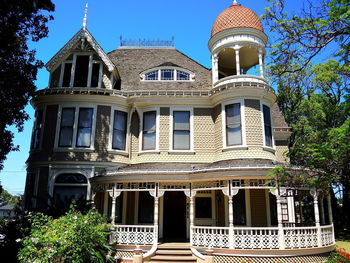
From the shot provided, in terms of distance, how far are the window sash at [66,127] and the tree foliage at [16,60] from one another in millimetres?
2537

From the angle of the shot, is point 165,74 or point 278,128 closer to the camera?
point 165,74

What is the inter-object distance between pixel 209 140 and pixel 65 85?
31.4ft

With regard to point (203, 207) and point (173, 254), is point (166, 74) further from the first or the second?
point (173, 254)

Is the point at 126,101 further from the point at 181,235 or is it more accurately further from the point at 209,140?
the point at 181,235

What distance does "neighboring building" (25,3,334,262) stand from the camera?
15.0 m

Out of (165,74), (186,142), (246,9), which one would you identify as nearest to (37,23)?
(165,74)

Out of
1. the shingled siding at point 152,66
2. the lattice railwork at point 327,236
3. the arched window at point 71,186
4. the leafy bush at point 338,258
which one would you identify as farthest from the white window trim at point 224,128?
the arched window at point 71,186

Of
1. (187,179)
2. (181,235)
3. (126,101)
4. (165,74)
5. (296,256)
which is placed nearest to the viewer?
(296,256)

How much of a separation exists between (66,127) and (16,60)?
456cm

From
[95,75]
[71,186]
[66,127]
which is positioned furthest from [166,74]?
[71,186]

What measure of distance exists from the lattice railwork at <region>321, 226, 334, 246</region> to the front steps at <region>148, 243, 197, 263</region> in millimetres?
5901

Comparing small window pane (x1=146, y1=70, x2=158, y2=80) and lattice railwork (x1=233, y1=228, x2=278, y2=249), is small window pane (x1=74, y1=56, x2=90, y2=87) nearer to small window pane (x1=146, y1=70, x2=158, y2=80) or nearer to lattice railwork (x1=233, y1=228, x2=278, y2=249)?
small window pane (x1=146, y1=70, x2=158, y2=80)

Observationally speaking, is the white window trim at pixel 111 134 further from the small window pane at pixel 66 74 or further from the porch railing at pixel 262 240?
the porch railing at pixel 262 240

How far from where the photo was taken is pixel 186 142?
55.0ft
